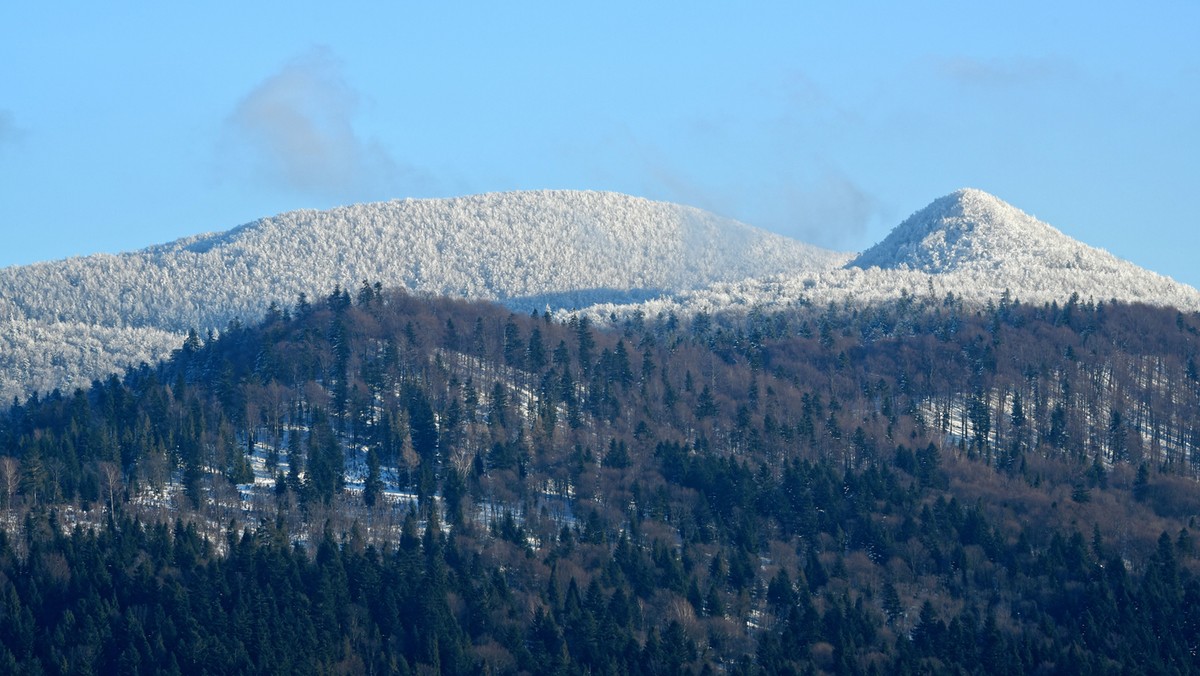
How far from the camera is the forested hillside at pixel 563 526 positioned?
130 metres

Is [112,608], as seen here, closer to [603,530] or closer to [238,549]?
[238,549]

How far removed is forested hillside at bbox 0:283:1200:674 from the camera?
130 m

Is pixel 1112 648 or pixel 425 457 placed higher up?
pixel 425 457

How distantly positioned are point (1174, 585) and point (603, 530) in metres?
43.7

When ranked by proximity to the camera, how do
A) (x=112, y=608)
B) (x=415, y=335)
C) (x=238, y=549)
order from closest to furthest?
1. (x=112, y=608)
2. (x=238, y=549)
3. (x=415, y=335)

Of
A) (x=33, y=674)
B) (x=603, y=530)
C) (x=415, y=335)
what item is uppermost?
(x=415, y=335)

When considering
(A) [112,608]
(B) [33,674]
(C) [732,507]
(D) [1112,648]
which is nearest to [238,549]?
(A) [112,608]

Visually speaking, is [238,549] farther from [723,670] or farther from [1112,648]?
[1112,648]

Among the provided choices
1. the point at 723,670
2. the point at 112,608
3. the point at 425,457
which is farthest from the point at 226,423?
the point at 723,670

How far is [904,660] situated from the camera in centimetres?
13075

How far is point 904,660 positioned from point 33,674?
57247 millimetres

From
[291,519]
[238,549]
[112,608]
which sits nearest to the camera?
[112,608]

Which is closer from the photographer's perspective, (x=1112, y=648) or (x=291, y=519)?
(x=1112, y=648)

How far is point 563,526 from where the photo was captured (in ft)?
504
